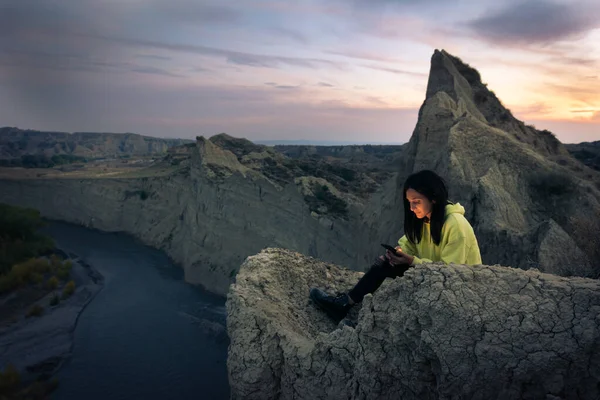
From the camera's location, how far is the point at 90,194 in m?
35.5

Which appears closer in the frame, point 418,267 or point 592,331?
point 592,331

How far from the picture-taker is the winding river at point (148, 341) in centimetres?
1549

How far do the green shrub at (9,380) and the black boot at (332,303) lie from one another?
52.1 feet

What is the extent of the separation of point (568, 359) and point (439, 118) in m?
8.63

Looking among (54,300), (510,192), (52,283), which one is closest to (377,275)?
(510,192)

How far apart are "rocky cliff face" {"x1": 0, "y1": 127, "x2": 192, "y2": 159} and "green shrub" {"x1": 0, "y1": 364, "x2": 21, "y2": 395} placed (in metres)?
89.1

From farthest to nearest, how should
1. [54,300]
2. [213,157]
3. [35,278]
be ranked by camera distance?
[35,278] < [213,157] < [54,300]

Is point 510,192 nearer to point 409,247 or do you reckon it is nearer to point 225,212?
point 409,247

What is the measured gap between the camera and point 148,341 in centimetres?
1850

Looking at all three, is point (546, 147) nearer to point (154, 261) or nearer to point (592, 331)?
point (592, 331)

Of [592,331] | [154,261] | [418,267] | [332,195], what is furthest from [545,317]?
[154,261]

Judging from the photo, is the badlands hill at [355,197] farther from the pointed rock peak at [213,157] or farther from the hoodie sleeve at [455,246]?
the hoodie sleeve at [455,246]

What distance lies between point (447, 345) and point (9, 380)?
17887 mm

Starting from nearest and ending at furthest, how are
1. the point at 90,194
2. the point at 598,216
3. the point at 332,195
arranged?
the point at 598,216 → the point at 332,195 → the point at 90,194
